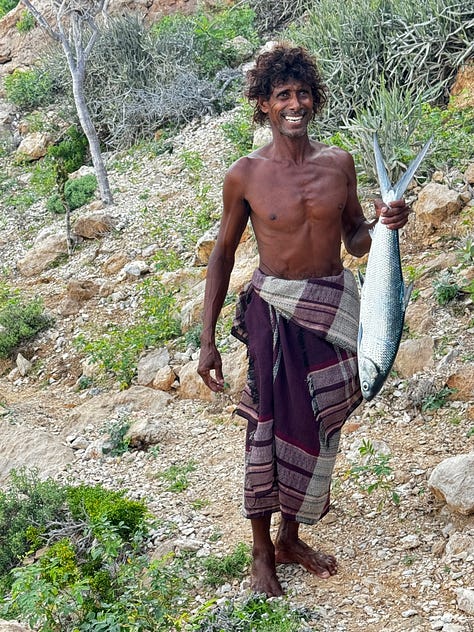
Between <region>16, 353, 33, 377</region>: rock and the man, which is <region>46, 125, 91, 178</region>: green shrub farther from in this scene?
the man

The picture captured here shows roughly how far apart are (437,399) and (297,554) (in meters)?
1.31

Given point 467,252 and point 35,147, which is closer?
point 467,252

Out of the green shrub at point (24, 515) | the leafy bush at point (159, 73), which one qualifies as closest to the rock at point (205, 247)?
the green shrub at point (24, 515)

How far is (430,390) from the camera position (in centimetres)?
427

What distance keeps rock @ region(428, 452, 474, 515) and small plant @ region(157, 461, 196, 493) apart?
135 cm

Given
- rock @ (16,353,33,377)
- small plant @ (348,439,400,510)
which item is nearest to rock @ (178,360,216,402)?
small plant @ (348,439,400,510)

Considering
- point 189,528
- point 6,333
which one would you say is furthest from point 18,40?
point 189,528

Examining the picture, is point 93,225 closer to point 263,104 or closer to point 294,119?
point 263,104

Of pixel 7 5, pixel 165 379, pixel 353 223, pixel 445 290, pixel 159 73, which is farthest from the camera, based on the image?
pixel 7 5

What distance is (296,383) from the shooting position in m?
2.97

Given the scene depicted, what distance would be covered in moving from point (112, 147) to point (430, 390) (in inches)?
282

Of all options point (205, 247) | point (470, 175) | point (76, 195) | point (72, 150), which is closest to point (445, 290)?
point (470, 175)

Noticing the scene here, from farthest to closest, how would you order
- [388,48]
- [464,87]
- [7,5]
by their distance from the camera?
[7,5]
[388,48]
[464,87]

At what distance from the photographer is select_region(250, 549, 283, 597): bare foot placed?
3.17 metres
